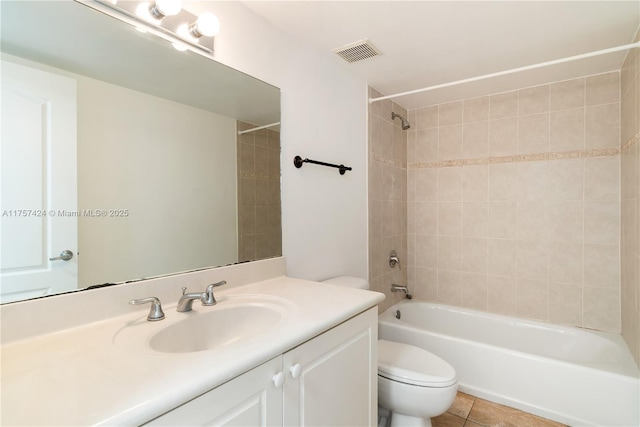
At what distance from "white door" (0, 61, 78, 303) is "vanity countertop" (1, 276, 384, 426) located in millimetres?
175

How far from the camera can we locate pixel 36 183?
0.89m

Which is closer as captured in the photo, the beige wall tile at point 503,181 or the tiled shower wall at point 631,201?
the tiled shower wall at point 631,201

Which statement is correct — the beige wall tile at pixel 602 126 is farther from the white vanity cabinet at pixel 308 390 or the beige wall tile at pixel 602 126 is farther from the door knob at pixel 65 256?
the door knob at pixel 65 256

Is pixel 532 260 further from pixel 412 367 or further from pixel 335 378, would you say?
pixel 335 378

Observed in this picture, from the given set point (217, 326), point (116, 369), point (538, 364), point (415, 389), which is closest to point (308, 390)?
point (217, 326)

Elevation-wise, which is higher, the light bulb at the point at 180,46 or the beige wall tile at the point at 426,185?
the light bulb at the point at 180,46

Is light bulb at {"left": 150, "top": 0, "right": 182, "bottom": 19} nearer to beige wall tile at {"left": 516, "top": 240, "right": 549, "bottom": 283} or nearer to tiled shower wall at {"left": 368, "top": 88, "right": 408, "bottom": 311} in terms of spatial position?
tiled shower wall at {"left": 368, "top": 88, "right": 408, "bottom": 311}

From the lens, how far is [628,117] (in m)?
1.93

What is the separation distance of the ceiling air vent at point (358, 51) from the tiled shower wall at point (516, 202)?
55 centimetres

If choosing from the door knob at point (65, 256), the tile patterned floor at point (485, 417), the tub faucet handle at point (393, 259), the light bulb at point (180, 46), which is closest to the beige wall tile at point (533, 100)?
the tub faucet handle at point (393, 259)

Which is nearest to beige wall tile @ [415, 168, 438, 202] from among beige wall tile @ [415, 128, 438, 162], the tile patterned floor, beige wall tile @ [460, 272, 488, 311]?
beige wall tile @ [415, 128, 438, 162]

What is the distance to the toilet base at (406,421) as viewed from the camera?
1.60 meters

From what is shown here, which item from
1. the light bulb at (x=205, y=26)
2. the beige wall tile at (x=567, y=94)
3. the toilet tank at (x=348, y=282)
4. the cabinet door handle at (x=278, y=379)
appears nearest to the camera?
the cabinet door handle at (x=278, y=379)

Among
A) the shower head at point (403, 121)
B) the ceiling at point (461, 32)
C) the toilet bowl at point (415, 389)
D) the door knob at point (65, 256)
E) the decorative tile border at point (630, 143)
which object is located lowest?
the toilet bowl at point (415, 389)
